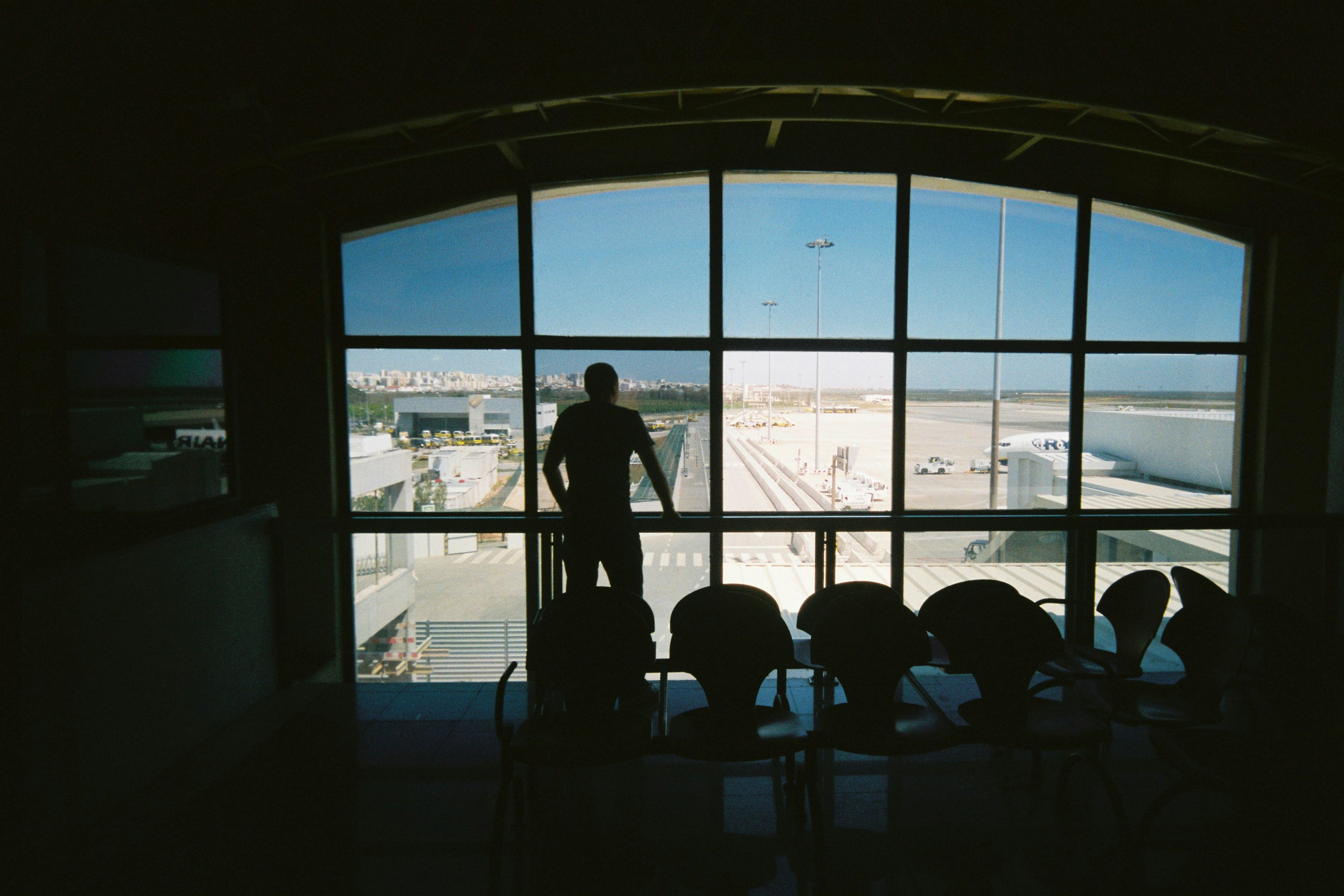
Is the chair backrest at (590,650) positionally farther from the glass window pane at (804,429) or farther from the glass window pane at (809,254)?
the glass window pane at (809,254)

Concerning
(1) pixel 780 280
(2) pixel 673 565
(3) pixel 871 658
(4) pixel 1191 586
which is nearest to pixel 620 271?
(1) pixel 780 280

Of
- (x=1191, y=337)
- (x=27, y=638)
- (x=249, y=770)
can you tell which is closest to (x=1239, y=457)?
(x=1191, y=337)

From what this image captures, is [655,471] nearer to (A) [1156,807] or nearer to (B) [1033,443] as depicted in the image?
(A) [1156,807]

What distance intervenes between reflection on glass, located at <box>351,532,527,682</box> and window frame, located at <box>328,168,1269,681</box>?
0.38ft

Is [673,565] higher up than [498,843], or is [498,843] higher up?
[673,565]

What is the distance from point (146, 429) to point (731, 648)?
118 inches

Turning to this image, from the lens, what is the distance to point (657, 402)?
4.96 m

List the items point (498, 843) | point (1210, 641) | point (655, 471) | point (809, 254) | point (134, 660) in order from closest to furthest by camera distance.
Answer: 1. point (498, 843)
2. point (1210, 641)
3. point (134, 660)
4. point (655, 471)
5. point (809, 254)

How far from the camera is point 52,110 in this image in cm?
291

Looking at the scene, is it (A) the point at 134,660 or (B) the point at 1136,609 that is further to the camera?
(B) the point at 1136,609

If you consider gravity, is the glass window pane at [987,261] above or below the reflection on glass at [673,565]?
above

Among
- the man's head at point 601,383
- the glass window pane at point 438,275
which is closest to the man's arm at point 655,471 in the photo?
the man's head at point 601,383

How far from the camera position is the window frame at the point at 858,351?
4.83 metres

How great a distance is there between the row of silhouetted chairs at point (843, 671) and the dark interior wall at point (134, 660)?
1.72m
